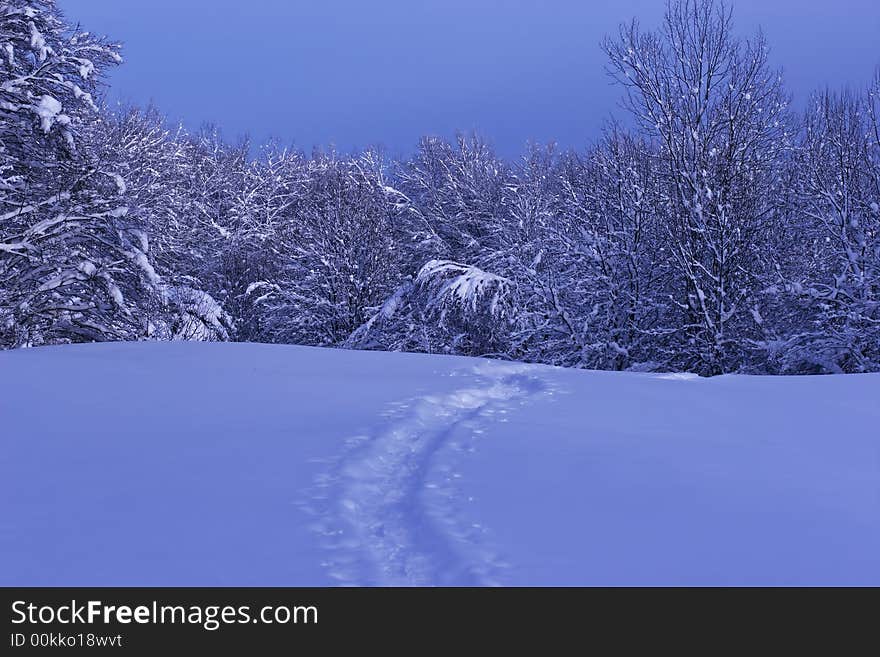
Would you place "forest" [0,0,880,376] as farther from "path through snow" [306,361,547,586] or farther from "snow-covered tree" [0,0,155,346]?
"path through snow" [306,361,547,586]

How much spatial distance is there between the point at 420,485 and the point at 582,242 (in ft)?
44.8

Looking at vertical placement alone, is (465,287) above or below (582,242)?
below

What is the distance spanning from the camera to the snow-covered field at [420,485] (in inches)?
91.9

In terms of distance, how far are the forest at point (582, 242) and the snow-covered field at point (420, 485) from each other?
221 inches

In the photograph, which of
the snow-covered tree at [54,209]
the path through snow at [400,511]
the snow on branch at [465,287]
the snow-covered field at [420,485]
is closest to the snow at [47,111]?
the snow-covered tree at [54,209]

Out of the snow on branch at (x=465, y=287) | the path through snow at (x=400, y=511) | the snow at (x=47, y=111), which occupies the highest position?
the snow at (x=47, y=111)

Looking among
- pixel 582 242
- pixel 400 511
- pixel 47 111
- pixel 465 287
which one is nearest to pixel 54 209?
pixel 47 111

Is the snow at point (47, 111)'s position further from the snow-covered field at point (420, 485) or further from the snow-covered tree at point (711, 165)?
the snow-covered tree at point (711, 165)

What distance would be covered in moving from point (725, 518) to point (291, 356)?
18.6ft

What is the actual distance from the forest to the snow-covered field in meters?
5.60

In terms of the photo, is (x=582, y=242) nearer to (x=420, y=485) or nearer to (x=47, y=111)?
(x=47, y=111)

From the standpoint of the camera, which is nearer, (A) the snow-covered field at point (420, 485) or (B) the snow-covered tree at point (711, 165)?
(A) the snow-covered field at point (420, 485)

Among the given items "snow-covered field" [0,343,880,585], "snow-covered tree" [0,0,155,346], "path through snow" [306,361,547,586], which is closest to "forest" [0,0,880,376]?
"snow-covered tree" [0,0,155,346]

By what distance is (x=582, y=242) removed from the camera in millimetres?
16000
